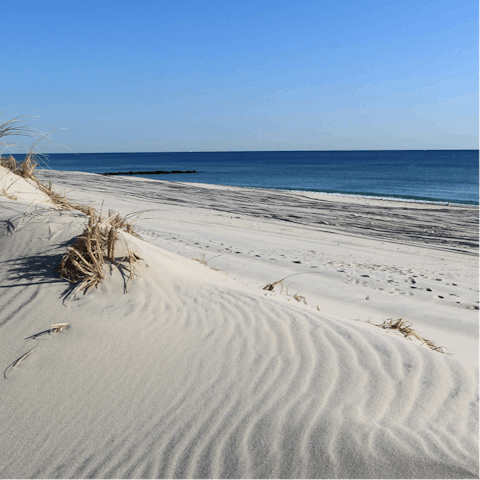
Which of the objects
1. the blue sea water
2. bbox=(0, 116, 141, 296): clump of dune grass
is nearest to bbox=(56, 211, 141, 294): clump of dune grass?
bbox=(0, 116, 141, 296): clump of dune grass

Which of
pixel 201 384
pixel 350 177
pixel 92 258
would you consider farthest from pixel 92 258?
pixel 350 177

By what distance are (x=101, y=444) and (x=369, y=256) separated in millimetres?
6112

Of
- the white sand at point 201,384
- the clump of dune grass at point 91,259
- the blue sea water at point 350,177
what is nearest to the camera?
the white sand at point 201,384

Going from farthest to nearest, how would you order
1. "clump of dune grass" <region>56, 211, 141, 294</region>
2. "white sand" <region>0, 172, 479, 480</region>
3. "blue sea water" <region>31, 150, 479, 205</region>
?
"blue sea water" <region>31, 150, 479, 205</region> → "clump of dune grass" <region>56, 211, 141, 294</region> → "white sand" <region>0, 172, 479, 480</region>

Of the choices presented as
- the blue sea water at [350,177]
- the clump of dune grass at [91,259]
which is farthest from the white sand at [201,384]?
the blue sea water at [350,177]

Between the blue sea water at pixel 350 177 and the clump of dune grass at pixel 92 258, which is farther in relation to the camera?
the blue sea water at pixel 350 177

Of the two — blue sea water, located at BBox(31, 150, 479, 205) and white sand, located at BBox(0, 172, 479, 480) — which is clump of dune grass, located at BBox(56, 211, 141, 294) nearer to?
white sand, located at BBox(0, 172, 479, 480)

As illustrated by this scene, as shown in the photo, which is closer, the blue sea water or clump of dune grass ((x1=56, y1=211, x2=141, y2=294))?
clump of dune grass ((x1=56, y1=211, x2=141, y2=294))

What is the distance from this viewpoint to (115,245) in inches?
112

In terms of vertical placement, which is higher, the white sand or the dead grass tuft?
the dead grass tuft

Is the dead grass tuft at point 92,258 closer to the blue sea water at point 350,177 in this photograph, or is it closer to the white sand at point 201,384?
the white sand at point 201,384

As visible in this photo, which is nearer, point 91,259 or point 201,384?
point 201,384

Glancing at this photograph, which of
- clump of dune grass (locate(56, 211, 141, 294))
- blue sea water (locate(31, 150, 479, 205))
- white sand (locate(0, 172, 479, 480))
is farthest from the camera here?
blue sea water (locate(31, 150, 479, 205))

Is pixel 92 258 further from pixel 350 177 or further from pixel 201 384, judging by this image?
pixel 350 177
